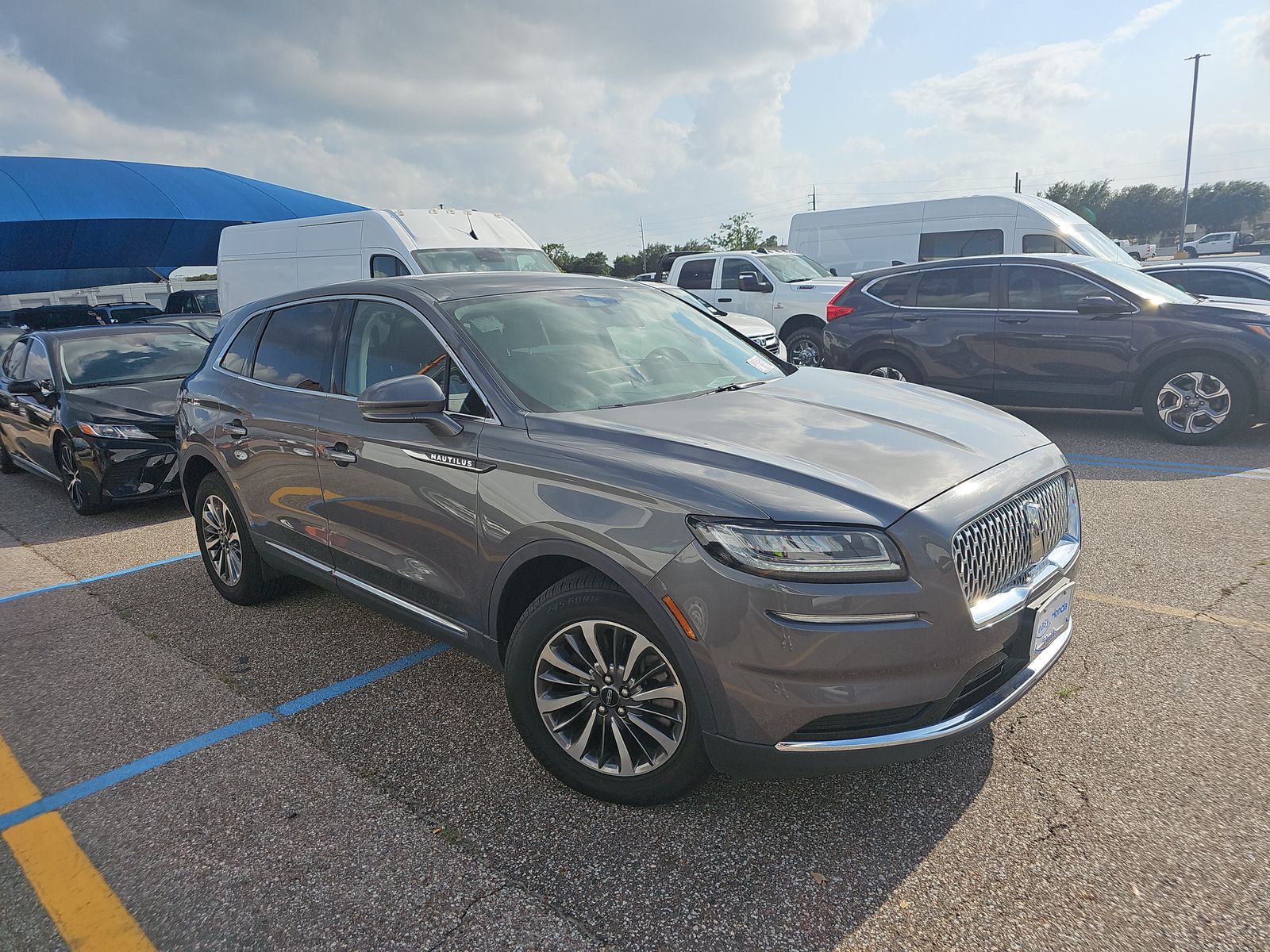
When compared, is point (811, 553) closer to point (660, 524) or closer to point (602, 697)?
point (660, 524)

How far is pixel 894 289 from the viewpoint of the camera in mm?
9258

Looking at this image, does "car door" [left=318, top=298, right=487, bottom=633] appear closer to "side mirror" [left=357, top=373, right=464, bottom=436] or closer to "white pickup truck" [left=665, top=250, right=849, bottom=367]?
"side mirror" [left=357, top=373, right=464, bottom=436]

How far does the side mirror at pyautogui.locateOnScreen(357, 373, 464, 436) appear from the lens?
2996mm

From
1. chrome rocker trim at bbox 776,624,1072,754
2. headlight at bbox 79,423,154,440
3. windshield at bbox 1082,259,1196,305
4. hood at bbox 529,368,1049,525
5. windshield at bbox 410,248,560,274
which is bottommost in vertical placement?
chrome rocker trim at bbox 776,624,1072,754

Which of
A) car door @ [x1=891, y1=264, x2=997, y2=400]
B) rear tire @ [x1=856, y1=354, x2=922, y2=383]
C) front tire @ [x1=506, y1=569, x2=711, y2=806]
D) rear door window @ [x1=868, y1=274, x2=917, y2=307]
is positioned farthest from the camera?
rear door window @ [x1=868, y1=274, x2=917, y2=307]

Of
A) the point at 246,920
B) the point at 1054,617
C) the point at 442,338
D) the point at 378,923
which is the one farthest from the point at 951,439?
the point at 246,920

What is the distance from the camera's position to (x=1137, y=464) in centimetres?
694

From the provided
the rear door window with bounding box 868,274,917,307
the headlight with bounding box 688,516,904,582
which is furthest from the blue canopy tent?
the headlight with bounding box 688,516,904,582

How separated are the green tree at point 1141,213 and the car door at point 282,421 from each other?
83973 mm

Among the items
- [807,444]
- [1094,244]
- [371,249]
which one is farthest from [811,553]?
[1094,244]

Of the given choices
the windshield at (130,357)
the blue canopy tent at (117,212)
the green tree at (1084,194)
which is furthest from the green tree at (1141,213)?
the windshield at (130,357)

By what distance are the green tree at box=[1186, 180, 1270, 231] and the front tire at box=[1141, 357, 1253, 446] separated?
84483 millimetres

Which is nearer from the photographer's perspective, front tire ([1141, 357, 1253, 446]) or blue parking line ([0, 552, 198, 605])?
blue parking line ([0, 552, 198, 605])

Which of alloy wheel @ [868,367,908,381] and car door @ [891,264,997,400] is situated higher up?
car door @ [891,264,997,400]
